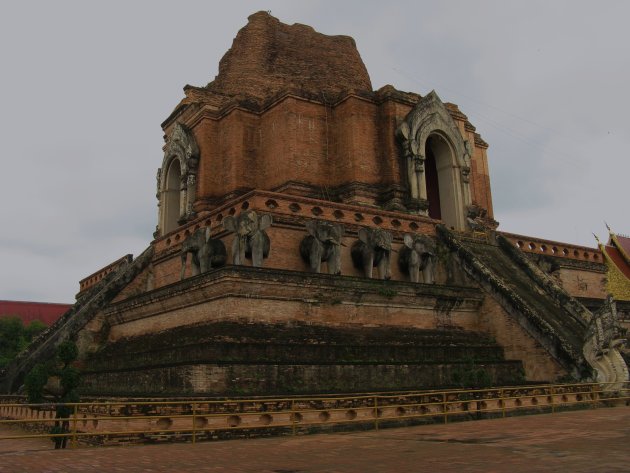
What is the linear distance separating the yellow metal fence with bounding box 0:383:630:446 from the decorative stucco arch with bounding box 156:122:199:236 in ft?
34.4

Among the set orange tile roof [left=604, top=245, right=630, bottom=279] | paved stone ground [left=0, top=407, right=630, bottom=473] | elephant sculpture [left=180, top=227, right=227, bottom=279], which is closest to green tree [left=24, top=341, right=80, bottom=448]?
paved stone ground [left=0, top=407, right=630, bottom=473]

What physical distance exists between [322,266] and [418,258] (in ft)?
8.98

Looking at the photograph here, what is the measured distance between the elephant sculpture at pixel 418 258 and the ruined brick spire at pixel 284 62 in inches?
307

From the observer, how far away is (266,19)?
82.4ft

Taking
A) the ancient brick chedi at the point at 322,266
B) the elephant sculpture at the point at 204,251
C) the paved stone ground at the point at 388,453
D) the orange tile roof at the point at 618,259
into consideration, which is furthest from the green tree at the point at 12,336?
the orange tile roof at the point at 618,259

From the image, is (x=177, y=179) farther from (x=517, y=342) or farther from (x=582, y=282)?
(x=582, y=282)

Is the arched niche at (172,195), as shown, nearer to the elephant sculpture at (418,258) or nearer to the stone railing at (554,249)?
the elephant sculpture at (418,258)

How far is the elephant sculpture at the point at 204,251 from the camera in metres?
16.1

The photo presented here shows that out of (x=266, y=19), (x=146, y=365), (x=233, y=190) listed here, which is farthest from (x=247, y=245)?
(x=266, y=19)

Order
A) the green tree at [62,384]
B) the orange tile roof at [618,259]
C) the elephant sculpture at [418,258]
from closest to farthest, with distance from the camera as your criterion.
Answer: the green tree at [62,384], the elephant sculpture at [418,258], the orange tile roof at [618,259]

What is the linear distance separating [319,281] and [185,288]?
2.93 meters

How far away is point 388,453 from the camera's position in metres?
7.63

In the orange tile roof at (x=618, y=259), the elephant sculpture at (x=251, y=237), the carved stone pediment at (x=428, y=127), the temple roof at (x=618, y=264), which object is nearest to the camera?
the elephant sculpture at (x=251, y=237)

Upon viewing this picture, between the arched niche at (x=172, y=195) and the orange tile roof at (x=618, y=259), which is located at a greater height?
the arched niche at (x=172, y=195)
